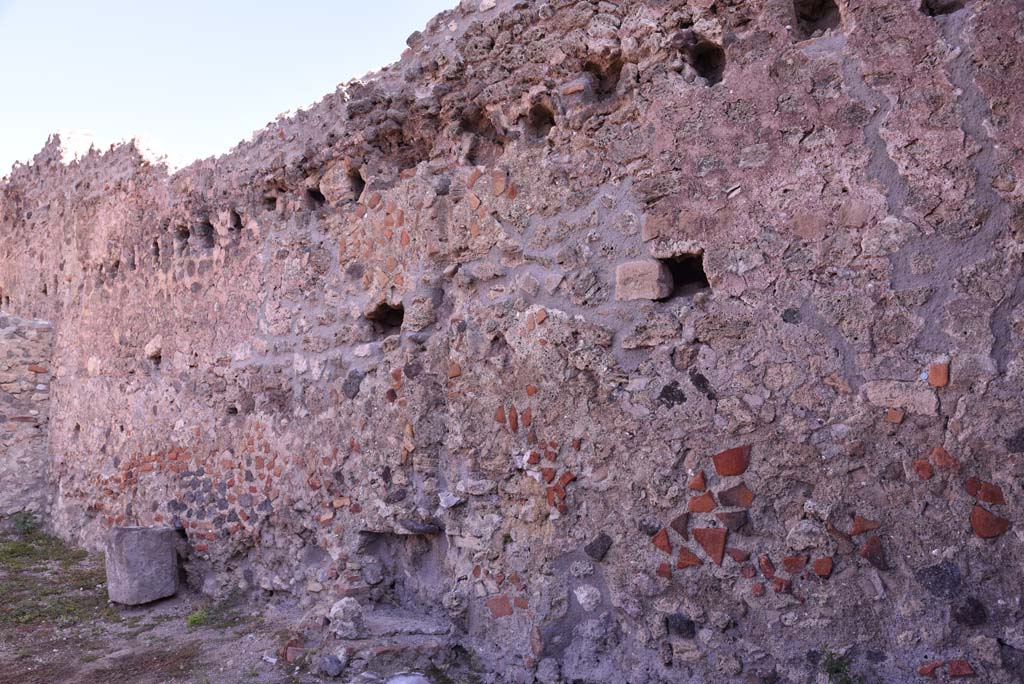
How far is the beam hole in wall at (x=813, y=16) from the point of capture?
300cm

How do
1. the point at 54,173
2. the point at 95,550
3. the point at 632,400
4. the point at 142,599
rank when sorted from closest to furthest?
the point at 632,400, the point at 142,599, the point at 95,550, the point at 54,173

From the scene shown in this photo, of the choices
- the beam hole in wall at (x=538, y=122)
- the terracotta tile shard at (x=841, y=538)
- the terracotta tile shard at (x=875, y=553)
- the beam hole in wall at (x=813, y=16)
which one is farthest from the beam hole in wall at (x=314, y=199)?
the terracotta tile shard at (x=875, y=553)

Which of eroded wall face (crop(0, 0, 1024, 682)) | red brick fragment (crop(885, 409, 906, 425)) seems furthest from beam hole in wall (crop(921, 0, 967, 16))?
red brick fragment (crop(885, 409, 906, 425))

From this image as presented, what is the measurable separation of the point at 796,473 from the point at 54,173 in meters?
6.98

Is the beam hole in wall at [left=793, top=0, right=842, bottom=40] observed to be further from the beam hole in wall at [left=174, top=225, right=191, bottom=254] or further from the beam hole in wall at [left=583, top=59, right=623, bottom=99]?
the beam hole in wall at [left=174, top=225, right=191, bottom=254]

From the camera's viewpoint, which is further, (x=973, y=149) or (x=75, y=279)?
(x=75, y=279)

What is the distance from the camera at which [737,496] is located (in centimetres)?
282

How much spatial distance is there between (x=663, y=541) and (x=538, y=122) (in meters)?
1.83

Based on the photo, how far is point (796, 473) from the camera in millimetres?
2738

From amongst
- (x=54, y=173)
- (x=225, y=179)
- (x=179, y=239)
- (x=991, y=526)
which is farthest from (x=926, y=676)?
(x=54, y=173)

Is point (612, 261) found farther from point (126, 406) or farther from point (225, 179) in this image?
point (126, 406)

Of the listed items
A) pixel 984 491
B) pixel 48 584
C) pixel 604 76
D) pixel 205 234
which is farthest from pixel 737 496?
pixel 48 584

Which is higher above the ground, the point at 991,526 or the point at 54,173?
the point at 54,173

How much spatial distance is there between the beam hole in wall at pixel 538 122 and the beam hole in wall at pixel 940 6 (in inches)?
57.3
